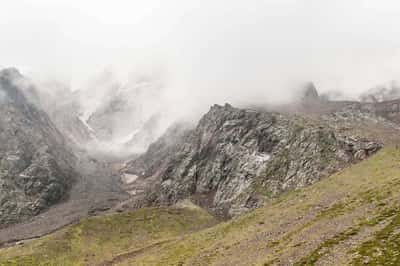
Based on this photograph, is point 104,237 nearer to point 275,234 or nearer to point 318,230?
point 275,234

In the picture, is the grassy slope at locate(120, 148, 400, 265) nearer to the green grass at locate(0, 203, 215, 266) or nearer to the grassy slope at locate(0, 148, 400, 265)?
the grassy slope at locate(0, 148, 400, 265)

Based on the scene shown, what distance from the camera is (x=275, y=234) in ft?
323

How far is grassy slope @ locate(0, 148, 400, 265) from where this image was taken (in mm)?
66188

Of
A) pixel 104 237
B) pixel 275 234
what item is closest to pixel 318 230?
pixel 275 234

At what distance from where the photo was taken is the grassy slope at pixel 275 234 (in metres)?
66.2

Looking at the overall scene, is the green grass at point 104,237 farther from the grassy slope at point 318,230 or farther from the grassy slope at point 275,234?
the grassy slope at point 318,230

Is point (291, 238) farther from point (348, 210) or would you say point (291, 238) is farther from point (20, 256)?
point (20, 256)

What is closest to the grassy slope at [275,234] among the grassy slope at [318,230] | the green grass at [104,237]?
the grassy slope at [318,230]

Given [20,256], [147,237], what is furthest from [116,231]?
[20,256]

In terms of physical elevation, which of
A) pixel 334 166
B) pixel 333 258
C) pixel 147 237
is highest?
pixel 333 258

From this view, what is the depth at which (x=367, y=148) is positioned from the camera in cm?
18825

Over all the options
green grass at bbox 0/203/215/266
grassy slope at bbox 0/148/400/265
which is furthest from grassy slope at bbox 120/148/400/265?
green grass at bbox 0/203/215/266

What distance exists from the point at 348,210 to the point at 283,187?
324ft

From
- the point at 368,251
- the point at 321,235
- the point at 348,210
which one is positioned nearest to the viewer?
the point at 368,251
